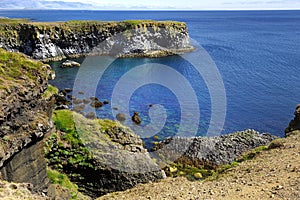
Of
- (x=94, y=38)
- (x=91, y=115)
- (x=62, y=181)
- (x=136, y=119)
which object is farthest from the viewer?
(x=94, y=38)

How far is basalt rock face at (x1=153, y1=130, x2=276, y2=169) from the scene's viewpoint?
39.4 metres

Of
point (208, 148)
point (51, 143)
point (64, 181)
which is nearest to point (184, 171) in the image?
point (208, 148)

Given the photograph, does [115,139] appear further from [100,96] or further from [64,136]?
[100,96]

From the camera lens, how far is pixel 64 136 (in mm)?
30391

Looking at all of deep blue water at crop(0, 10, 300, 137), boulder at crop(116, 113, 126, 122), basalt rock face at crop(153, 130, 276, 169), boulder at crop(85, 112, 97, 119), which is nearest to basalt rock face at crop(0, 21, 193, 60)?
deep blue water at crop(0, 10, 300, 137)

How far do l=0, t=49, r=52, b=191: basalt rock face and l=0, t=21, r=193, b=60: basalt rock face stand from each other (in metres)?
77.0

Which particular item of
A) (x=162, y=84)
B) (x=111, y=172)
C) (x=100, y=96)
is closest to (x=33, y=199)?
(x=111, y=172)

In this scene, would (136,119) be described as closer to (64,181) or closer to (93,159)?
(93,159)

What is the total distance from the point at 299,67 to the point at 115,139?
239ft

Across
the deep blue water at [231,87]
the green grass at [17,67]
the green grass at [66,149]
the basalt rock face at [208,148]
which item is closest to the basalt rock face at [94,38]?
the deep blue water at [231,87]

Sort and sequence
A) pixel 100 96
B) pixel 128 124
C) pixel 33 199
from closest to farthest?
pixel 33 199
pixel 128 124
pixel 100 96

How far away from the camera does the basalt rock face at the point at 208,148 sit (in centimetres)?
3938

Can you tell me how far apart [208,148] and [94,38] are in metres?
78.9

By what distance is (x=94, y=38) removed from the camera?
10969 centimetres
